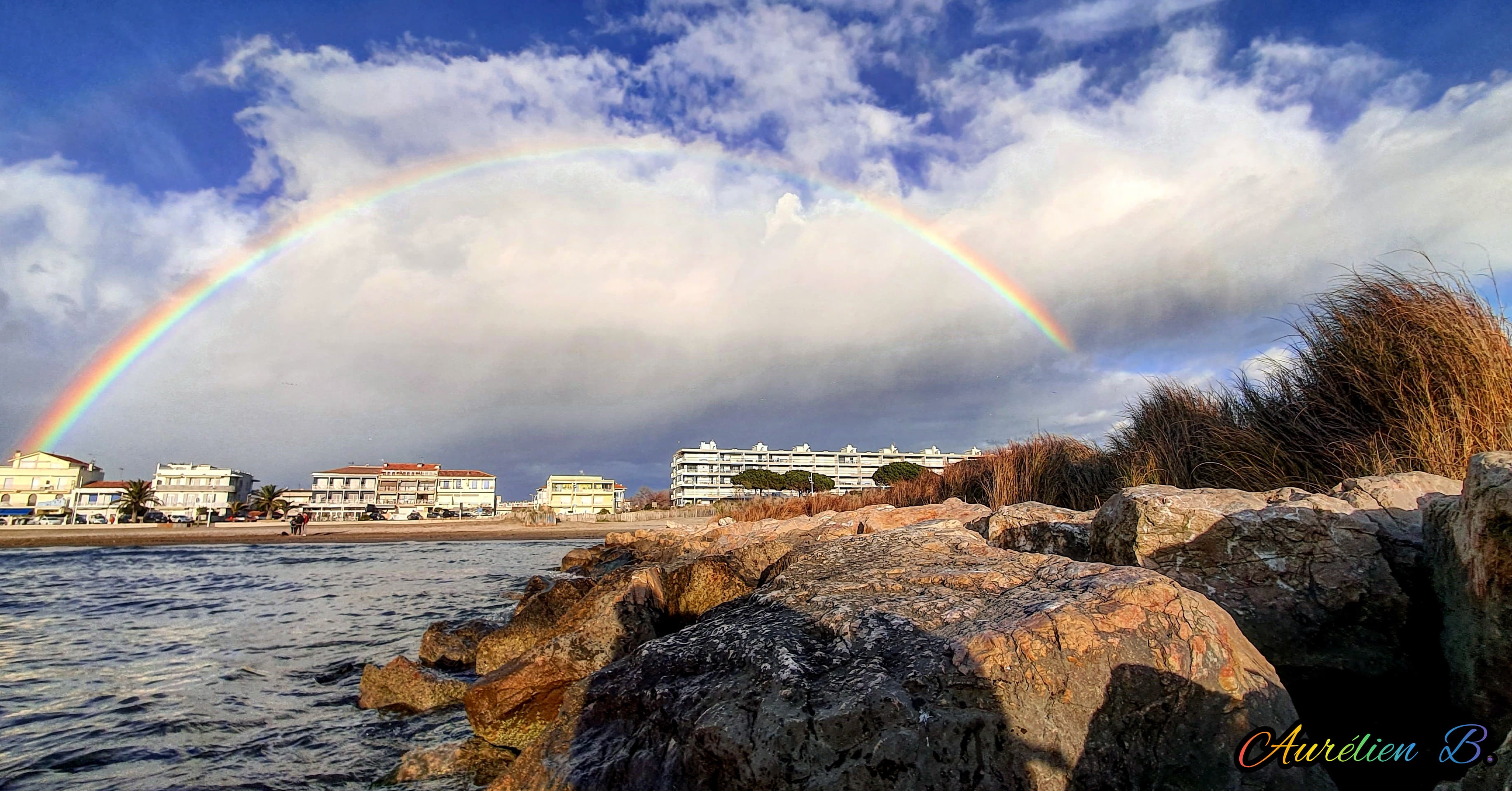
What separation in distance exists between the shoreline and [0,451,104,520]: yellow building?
76.2ft

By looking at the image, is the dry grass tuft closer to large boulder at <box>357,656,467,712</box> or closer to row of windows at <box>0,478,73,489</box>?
large boulder at <box>357,656,467,712</box>

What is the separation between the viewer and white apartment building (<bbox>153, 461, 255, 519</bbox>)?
290 ft

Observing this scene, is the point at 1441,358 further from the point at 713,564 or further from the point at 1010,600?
the point at 713,564

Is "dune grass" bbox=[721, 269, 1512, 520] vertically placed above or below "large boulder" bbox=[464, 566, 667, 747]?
above

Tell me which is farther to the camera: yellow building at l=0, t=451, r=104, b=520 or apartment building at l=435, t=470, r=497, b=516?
apartment building at l=435, t=470, r=497, b=516

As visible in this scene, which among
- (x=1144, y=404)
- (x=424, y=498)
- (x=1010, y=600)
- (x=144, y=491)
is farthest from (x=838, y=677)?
(x=424, y=498)

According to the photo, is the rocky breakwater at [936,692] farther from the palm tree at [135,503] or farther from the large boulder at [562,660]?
the palm tree at [135,503]

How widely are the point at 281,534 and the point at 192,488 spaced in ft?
176

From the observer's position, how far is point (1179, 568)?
4207 mm

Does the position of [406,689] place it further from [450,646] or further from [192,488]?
[192,488]

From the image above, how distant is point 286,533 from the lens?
5400 centimetres

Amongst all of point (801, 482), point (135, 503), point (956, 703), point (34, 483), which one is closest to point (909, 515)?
point (956, 703)

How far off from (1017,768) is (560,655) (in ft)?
14.0

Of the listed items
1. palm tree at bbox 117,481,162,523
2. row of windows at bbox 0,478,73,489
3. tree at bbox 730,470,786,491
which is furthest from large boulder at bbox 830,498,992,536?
row of windows at bbox 0,478,73,489
